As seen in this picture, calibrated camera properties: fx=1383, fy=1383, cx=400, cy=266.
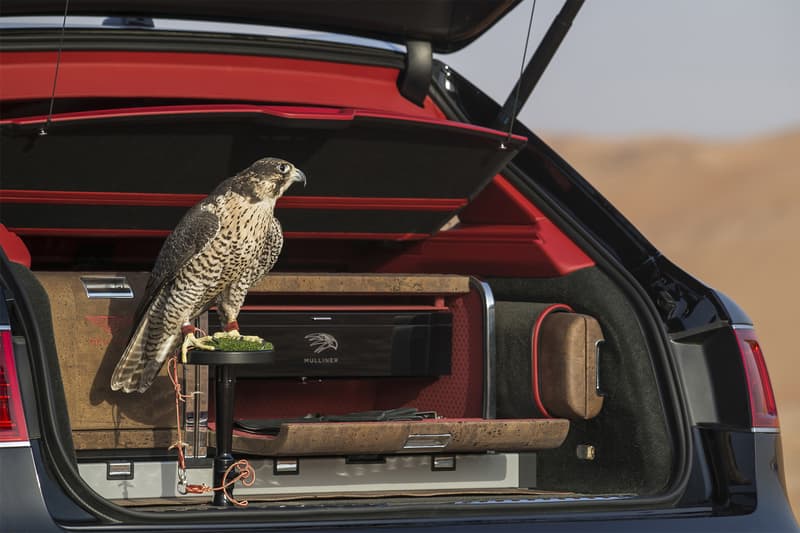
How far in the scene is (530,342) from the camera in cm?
436

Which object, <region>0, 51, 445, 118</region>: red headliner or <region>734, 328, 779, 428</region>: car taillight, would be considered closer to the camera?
<region>734, 328, 779, 428</region>: car taillight

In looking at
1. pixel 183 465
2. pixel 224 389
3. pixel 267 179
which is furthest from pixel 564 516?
pixel 267 179

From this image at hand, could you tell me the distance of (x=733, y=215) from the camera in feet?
177

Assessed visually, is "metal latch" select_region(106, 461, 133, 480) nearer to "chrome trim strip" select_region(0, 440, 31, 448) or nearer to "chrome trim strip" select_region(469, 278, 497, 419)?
"chrome trim strip" select_region(0, 440, 31, 448)

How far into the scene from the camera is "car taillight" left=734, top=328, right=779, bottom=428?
12.6ft

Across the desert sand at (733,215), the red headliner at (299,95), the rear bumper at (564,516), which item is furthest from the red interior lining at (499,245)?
the desert sand at (733,215)

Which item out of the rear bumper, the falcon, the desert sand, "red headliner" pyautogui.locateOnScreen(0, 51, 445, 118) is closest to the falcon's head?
the falcon

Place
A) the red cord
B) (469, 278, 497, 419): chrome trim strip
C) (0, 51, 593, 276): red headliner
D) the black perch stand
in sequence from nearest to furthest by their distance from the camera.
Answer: the black perch stand
the red cord
(0, 51, 593, 276): red headliner
(469, 278, 497, 419): chrome trim strip

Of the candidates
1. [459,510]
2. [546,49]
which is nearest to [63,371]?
[459,510]

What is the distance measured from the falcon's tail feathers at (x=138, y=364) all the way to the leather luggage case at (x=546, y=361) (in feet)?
3.57

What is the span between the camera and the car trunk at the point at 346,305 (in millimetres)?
3959

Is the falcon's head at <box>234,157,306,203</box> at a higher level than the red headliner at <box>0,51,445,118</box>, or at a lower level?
lower

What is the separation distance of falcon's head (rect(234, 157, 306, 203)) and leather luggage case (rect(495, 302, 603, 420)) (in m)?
0.91

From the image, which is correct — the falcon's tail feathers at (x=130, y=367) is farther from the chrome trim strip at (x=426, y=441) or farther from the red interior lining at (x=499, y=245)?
the red interior lining at (x=499, y=245)
